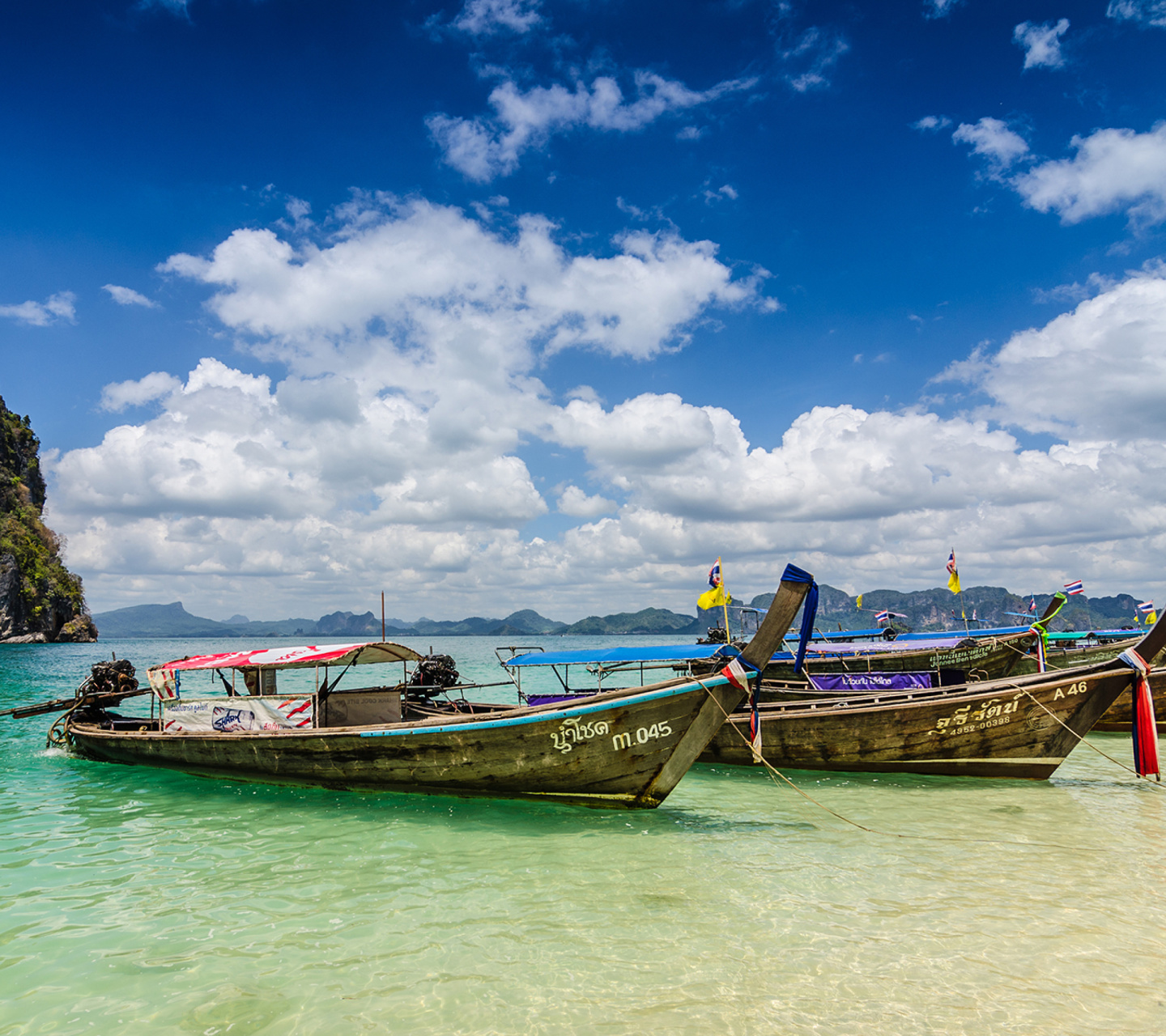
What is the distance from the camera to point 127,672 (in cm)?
1738

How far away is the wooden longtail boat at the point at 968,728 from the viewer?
1124 centimetres

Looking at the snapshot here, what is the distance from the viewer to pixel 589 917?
6.39m

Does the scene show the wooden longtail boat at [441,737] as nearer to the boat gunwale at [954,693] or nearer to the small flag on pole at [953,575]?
the boat gunwale at [954,693]

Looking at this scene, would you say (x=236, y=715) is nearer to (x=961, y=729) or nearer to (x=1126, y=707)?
(x=961, y=729)

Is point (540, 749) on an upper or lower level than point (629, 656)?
lower

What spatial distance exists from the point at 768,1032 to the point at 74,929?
20.8ft

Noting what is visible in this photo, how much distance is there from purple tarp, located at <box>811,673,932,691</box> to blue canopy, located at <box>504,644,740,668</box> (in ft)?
17.3

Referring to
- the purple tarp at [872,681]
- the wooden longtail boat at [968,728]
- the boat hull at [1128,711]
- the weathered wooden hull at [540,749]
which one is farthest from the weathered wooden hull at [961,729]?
the boat hull at [1128,711]

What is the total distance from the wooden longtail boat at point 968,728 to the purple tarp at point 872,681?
4.54 meters

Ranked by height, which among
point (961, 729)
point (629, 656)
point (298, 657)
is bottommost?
point (961, 729)

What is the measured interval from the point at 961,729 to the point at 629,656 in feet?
20.6

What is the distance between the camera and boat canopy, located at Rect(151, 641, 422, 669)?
11984mm

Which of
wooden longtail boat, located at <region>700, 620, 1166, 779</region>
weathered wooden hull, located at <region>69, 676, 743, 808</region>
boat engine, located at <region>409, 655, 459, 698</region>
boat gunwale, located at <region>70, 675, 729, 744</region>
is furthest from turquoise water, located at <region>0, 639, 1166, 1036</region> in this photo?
boat engine, located at <region>409, 655, 459, 698</region>

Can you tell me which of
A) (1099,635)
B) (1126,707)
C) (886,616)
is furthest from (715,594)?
(1099,635)
